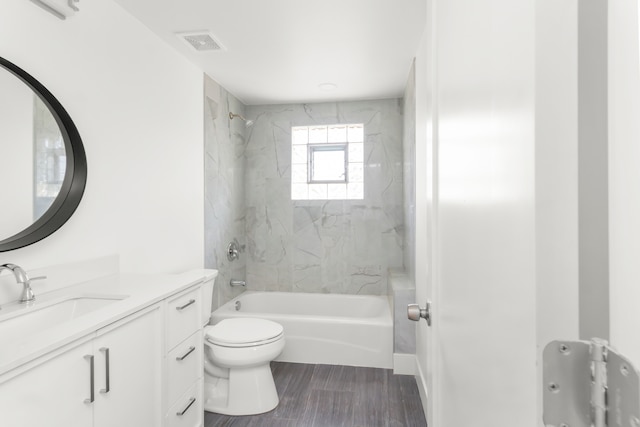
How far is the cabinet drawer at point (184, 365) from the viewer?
1653 millimetres

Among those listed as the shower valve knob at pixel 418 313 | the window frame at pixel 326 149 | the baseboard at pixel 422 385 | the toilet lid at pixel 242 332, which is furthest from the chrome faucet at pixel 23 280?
the window frame at pixel 326 149

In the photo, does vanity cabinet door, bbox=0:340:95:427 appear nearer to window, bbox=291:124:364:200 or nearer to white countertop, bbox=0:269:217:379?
white countertop, bbox=0:269:217:379

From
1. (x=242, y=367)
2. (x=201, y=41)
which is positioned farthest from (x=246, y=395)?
(x=201, y=41)

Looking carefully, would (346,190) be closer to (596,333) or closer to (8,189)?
(8,189)

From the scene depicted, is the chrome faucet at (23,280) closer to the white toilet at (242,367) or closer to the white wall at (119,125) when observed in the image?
the white wall at (119,125)

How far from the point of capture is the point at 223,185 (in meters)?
3.45

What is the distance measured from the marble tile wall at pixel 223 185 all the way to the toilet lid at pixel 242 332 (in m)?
0.79

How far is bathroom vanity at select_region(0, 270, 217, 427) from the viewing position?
0.98 meters

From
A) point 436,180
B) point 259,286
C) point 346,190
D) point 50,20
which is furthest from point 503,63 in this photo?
point 259,286

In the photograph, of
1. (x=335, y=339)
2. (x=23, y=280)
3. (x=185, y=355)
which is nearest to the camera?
(x=23, y=280)

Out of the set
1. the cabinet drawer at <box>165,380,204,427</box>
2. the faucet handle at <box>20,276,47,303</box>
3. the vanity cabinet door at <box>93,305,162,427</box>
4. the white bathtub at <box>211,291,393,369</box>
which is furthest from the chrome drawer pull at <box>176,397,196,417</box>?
the white bathtub at <box>211,291,393,369</box>

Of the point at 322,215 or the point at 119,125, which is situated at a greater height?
the point at 119,125

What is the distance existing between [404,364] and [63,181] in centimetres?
257

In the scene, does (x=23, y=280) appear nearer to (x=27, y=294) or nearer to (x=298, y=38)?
(x=27, y=294)
